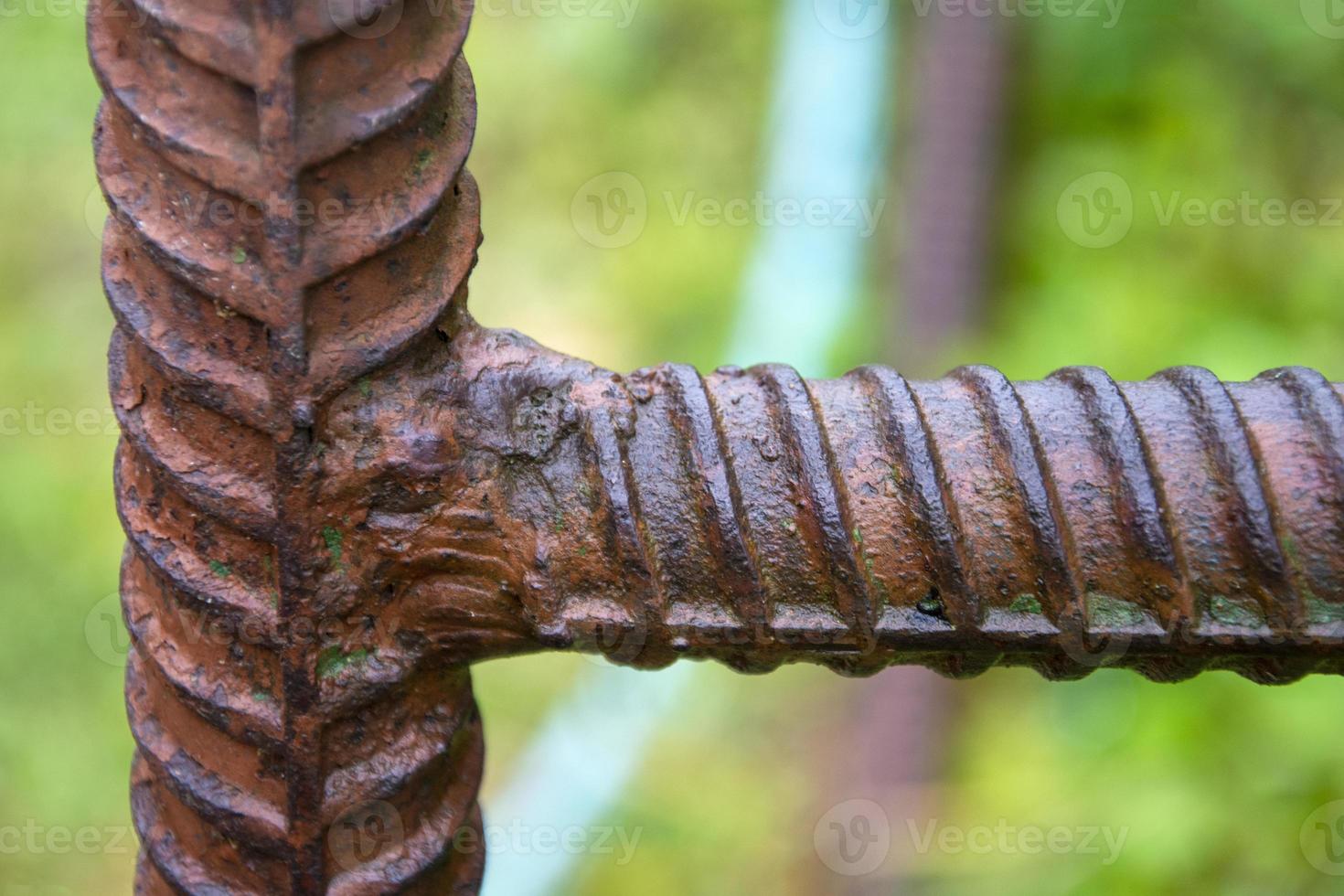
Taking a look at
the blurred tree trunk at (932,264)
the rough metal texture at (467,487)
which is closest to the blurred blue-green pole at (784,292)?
the blurred tree trunk at (932,264)

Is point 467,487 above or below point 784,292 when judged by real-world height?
below

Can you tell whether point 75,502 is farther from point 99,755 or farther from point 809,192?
point 809,192

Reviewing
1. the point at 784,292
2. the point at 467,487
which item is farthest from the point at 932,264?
the point at 467,487

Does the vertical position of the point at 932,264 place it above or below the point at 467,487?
above

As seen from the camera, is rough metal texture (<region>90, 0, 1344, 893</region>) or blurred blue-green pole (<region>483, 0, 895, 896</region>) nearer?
rough metal texture (<region>90, 0, 1344, 893</region>)

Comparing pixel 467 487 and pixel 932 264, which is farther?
pixel 932 264

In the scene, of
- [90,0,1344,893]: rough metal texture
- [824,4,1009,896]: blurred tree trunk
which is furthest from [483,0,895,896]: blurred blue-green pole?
[90,0,1344,893]: rough metal texture

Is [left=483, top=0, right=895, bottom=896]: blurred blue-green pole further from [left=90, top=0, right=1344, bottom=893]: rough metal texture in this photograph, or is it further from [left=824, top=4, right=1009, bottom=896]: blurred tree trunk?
[left=90, top=0, right=1344, bottom=893]: rough metal texture

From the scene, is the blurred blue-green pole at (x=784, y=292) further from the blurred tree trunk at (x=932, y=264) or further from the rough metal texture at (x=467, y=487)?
the rough metal texture at (x=467, y=487)

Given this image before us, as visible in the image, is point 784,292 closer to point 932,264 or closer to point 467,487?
point 932,264
